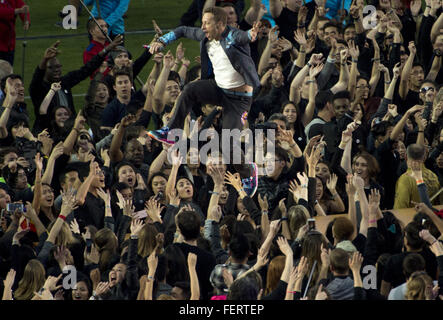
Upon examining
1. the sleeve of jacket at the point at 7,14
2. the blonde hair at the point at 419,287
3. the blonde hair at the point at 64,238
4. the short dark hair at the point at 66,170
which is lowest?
the blonde hair at the point at 419,287

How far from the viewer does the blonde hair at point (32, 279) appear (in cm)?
1006

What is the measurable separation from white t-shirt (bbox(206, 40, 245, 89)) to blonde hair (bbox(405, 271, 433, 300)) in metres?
3.88

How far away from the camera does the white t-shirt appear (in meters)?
12.3

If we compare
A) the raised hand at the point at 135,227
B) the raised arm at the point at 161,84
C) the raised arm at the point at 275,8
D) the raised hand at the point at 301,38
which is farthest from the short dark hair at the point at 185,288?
the raised arm at the point at 275,8

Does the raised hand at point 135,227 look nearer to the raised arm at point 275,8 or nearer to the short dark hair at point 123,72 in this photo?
the short dark hair at point 123,72

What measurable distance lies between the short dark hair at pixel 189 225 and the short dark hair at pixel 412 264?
6.55ft

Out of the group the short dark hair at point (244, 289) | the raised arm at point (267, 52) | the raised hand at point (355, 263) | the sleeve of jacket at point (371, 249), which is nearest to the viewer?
the short dark hair at point (244, 289)

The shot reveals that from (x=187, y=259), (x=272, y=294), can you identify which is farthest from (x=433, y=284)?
(x=187, y=259)

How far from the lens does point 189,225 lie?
1049cm

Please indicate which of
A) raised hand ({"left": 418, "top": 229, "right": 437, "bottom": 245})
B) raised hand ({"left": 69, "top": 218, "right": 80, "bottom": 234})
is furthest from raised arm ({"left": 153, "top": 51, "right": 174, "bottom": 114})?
raised hand ({"left": 418, "top": 229, "right": 437, "bottom": 245})

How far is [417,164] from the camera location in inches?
493

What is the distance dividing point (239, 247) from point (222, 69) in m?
3.07

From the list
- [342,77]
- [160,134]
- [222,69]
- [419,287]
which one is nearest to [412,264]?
[419,287]

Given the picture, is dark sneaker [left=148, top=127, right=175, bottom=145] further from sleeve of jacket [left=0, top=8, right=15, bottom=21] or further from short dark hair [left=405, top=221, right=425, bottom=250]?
sleeve of jacket [left=0, top=8, right=15, bottom=21]
